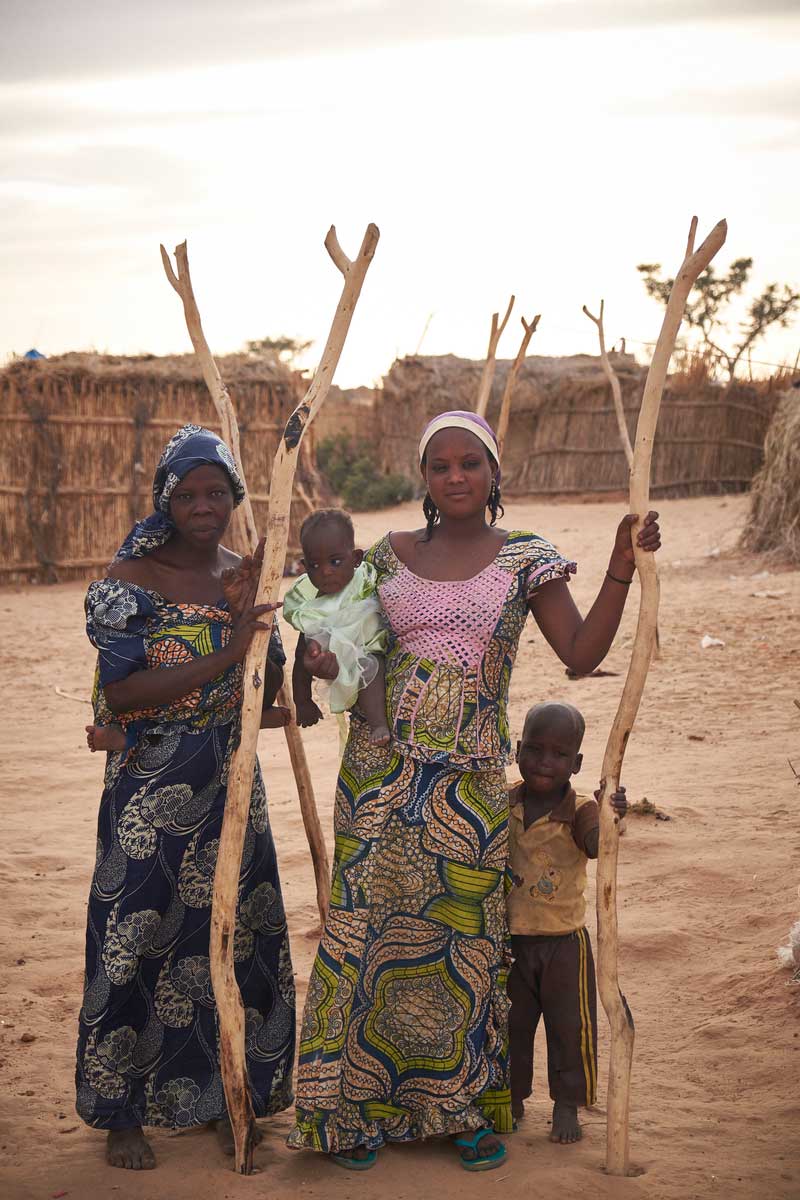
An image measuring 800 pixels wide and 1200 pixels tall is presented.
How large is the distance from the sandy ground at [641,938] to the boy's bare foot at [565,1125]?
0.03 m

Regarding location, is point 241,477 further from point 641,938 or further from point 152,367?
point 152,367

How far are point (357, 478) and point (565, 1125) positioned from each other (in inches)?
701

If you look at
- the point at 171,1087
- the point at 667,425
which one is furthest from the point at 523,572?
the point at 667,425

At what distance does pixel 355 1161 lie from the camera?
8.31 ft

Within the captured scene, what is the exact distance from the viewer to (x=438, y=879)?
2514mm

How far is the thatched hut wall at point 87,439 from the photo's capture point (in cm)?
1248

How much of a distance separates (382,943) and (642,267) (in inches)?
939

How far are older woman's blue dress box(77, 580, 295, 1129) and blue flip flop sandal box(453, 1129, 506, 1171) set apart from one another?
49 cm

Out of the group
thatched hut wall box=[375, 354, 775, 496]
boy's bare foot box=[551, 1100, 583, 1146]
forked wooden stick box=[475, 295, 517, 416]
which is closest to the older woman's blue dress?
boy's bare foot box=[551, 1100, 583, 1146]

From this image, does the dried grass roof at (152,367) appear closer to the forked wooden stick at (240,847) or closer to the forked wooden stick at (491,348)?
the forked wooden stick at (491,348)

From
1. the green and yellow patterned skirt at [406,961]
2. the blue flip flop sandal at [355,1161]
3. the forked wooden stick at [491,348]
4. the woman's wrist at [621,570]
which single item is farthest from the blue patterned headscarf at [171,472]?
the forked wooden stick at [491,348]

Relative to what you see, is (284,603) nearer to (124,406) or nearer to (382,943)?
(382,943)

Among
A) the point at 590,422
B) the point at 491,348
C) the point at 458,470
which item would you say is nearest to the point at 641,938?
the point at 458,470

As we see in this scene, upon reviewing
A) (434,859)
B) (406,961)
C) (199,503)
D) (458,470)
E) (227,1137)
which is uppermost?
(458,470)
